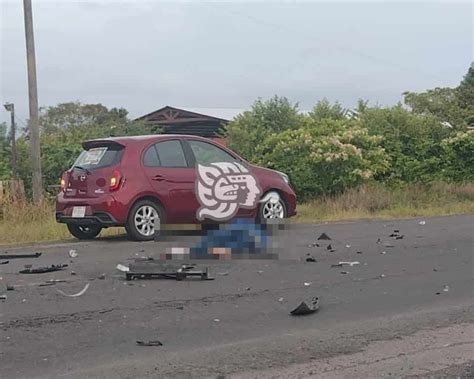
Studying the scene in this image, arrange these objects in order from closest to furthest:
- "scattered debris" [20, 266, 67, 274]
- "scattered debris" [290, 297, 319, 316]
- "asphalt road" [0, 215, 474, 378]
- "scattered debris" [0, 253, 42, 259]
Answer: "asphalt road" [0, 215, 474, 378] → "scattered debris" [290, 297, 319, 316] → "scattered debris" [20, 266, 67, 274] → "scattered debris" [0, 253, 42, 259]

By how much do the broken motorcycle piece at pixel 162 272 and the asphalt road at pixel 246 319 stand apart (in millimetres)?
159

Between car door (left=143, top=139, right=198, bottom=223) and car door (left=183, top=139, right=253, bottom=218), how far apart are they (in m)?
0.17

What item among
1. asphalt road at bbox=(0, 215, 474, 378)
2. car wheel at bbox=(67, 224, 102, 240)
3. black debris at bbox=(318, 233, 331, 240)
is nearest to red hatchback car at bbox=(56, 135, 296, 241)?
car wheel at bbox=(67, 224, 102, 240)

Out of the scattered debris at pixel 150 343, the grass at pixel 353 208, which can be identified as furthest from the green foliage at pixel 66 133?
the scattered debris at pixel 150 343

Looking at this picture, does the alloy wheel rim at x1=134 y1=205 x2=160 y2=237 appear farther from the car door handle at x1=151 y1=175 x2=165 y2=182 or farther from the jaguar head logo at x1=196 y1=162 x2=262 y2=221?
the jaguar head logo at x1=196 y1=162 x2=262 y2=221

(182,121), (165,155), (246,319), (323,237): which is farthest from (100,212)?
(182,121)

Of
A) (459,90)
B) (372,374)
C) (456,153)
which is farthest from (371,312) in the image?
(459,90)

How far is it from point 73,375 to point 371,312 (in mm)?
2797

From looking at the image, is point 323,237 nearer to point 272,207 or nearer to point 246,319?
point 272,207

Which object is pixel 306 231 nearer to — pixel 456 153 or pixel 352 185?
pixel 352 185

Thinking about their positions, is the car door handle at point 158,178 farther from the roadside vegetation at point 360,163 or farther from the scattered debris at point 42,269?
the roadside vegetation at point 360,163

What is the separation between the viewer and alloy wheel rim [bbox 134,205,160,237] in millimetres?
10633

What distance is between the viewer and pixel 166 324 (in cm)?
584

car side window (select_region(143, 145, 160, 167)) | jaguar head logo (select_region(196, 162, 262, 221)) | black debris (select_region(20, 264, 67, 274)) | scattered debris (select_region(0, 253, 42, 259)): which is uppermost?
car side window (select_region(143, 145, 160, 167))
